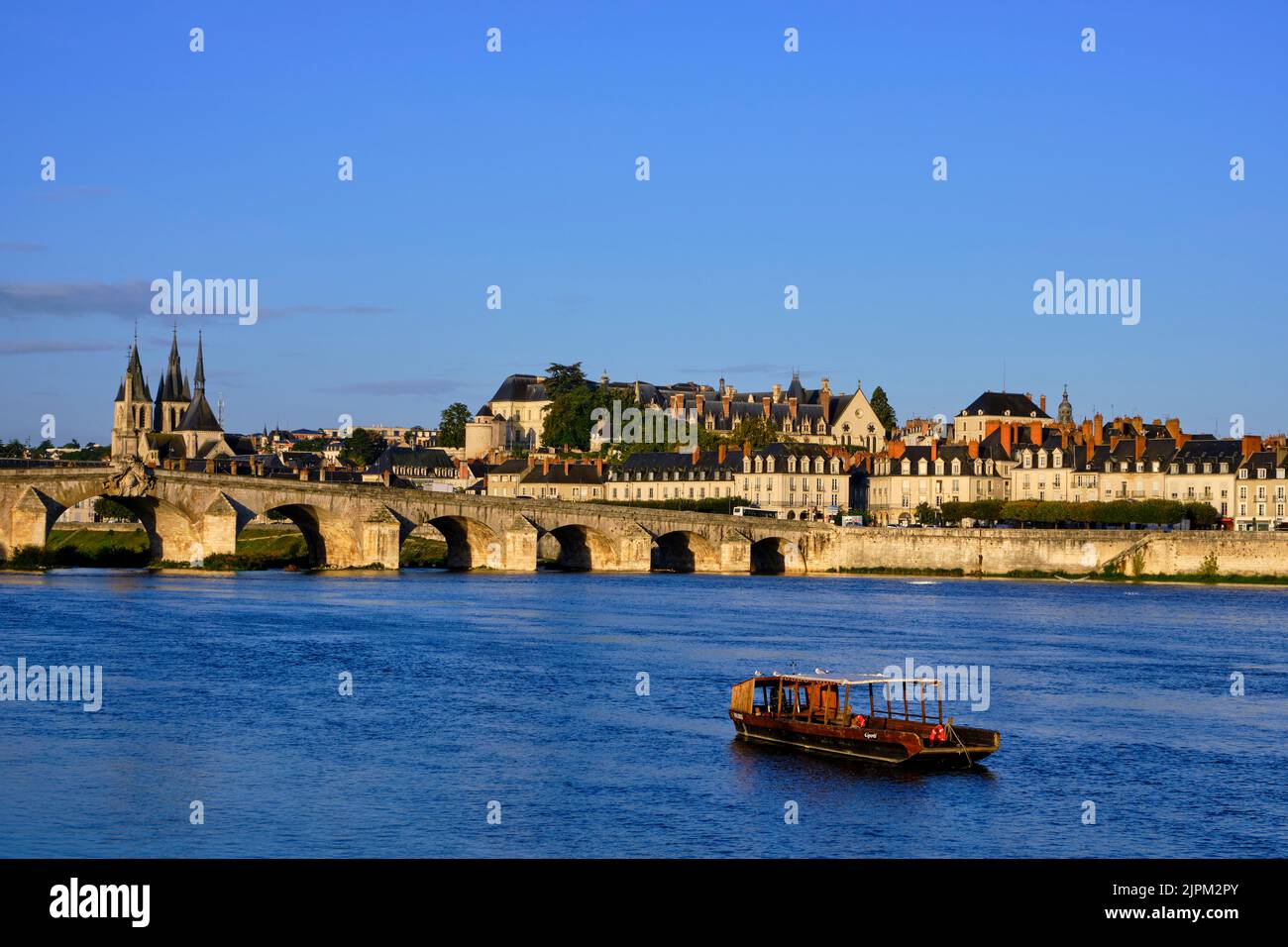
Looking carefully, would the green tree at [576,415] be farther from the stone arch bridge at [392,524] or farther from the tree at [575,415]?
the stone arch bridge at [392,524]

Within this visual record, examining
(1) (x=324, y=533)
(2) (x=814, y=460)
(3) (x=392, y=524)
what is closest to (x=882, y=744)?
(3) (x=392, y=524)

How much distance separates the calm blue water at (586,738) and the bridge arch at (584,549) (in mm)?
35254

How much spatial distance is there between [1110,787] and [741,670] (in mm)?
18698

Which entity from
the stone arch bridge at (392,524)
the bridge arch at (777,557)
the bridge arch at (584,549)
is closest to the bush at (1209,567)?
the stone arch bridge at (392,524)

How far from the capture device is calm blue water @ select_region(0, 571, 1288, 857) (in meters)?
30.2

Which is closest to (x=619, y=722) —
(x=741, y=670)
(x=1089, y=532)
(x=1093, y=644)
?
(x=741, y=670)

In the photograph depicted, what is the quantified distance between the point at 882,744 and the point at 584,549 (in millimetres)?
76150

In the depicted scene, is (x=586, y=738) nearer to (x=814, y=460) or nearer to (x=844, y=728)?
(x=844, y=728)

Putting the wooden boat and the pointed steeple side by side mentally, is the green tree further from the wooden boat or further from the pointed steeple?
the wooden boat

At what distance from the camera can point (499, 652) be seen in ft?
188

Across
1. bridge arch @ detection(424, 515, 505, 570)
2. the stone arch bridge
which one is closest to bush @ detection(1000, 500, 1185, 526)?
the stone arch bridge
